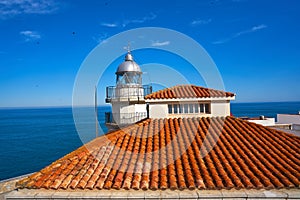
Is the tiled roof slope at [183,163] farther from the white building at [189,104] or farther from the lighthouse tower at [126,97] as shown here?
the lighthouse tower at [126,97]

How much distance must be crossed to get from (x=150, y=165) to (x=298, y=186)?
372cm

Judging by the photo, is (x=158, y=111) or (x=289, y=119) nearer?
(x=158, y=111)

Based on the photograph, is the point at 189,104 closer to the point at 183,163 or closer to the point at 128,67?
the point at 183,163

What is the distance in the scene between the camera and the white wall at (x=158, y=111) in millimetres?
11109

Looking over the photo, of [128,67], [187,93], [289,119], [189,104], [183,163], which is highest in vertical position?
[128,67]

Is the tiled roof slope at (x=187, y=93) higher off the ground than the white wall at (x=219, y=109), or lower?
higher

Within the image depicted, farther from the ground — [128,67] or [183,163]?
[128,67]

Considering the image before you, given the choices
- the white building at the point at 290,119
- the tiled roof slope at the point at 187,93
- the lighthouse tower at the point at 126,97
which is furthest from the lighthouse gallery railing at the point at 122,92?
the white building at the point at 290,119

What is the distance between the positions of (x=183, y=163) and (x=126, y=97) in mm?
11856

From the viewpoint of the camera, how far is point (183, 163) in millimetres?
6539

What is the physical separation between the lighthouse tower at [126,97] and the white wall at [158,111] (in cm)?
668

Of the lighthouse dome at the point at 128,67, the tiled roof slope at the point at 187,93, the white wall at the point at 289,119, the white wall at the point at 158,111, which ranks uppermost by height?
the lighthouse dome at the point at 128,67

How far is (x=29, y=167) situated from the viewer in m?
34.3

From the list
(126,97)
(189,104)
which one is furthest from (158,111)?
(126,97)
